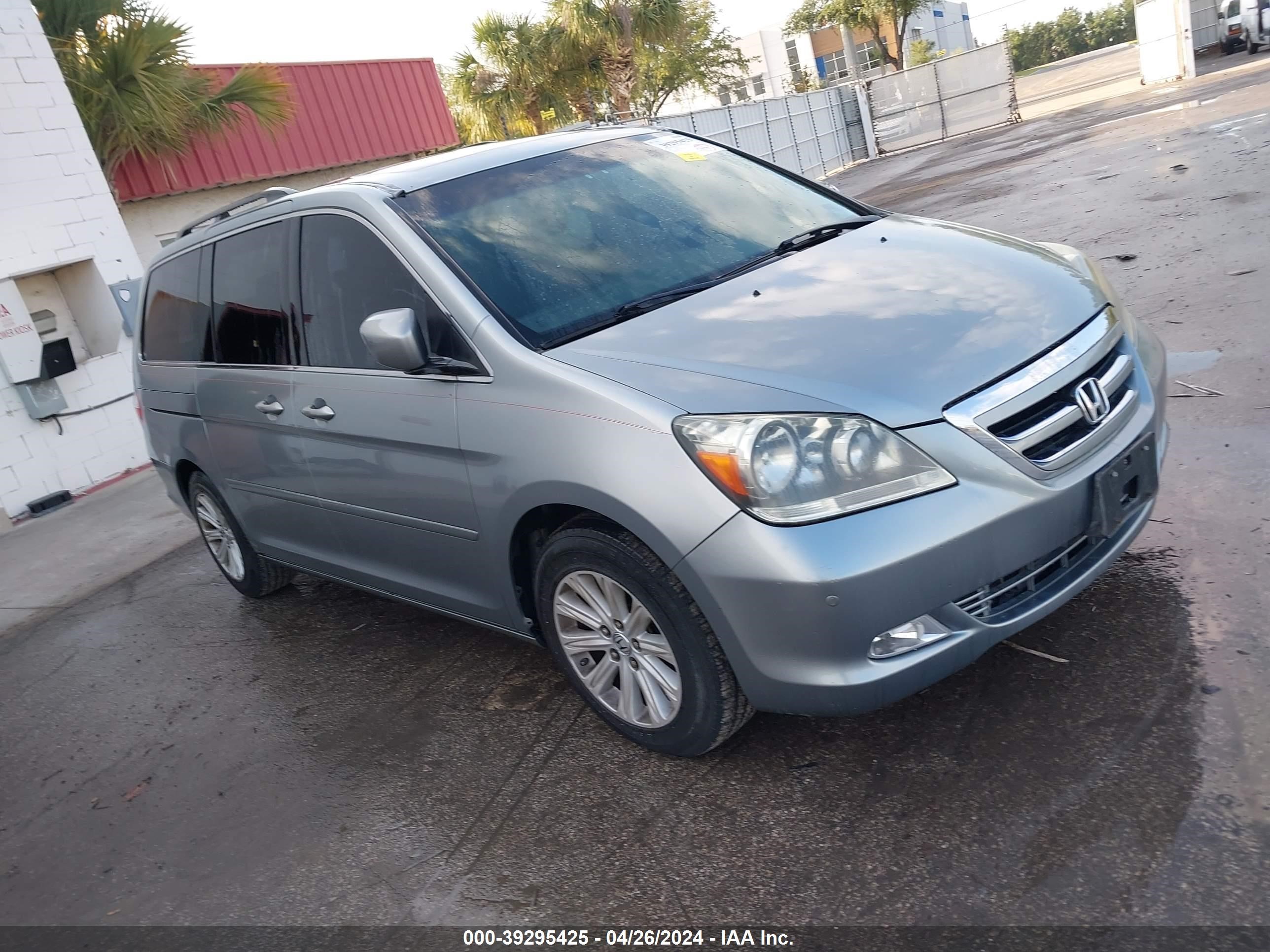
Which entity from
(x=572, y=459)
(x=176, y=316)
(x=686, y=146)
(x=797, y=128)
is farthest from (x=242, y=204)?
(x=797, y=128)

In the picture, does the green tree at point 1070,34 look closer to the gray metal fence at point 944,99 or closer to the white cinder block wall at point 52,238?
the gray metal fence at point 944,99

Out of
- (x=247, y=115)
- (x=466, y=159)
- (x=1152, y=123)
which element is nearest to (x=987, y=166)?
(x=1152, y=123)

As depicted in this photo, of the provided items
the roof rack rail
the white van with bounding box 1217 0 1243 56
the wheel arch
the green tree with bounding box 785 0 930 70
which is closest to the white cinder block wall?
the roof rack rail

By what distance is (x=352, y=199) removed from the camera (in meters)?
3.89

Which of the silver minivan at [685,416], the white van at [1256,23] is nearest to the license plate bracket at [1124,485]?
the silver minivan at [685,416]

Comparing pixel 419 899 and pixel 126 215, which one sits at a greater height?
pixel 126 215

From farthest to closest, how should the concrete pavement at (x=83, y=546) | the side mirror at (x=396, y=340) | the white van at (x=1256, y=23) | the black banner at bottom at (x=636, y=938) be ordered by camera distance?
1. the white van at (x=1256, y=23)
2. the concrete pavement at (x=83, y=546)
3. the side mirror at (x=396, y=340)
4. the black banner at bottom at (x=636, y=938)

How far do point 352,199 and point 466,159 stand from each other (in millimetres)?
482

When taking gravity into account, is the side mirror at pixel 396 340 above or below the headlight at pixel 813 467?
above

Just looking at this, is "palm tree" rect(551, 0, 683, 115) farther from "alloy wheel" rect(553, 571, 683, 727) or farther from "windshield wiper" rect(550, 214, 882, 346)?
"alloy wheel" rect(553, 571, 683, 727)

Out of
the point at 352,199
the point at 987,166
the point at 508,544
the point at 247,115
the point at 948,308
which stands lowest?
the point at 987,166

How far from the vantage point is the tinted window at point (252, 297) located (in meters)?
4.31

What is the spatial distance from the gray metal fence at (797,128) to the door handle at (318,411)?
15930 millimetres

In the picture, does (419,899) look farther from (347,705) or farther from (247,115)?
(247,115)
